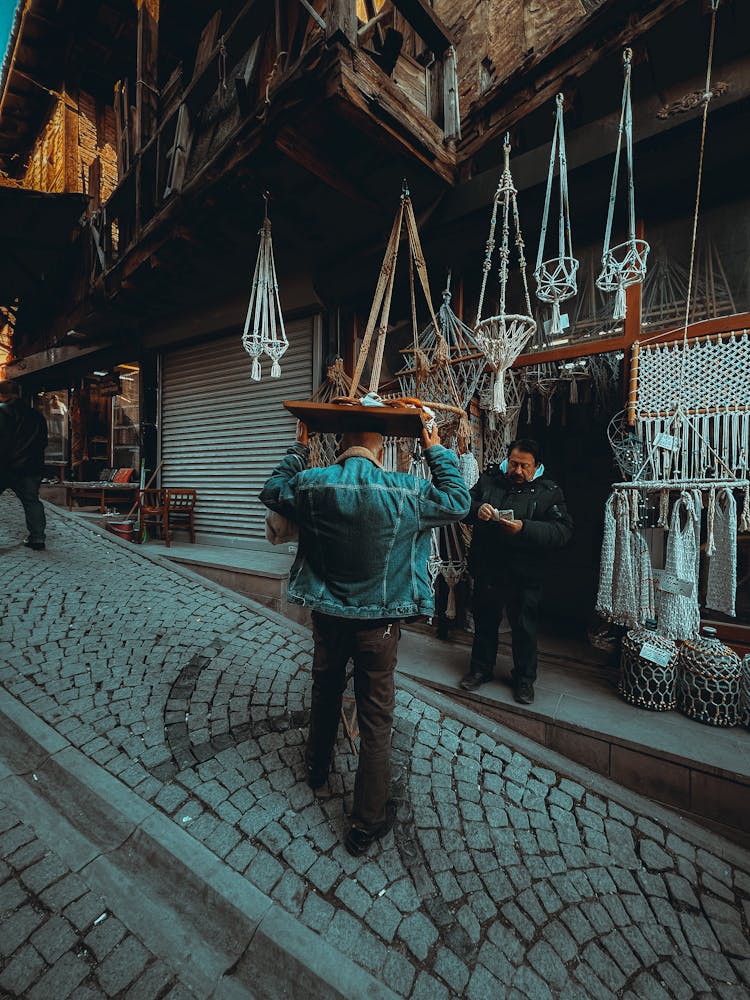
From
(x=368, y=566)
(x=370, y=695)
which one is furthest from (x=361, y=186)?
(x=370, y=695)

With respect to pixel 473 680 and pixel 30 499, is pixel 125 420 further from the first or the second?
pixel 473 680

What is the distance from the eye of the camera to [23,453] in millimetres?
5977

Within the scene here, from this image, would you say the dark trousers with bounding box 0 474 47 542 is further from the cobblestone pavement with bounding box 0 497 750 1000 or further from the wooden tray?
the wooden tray

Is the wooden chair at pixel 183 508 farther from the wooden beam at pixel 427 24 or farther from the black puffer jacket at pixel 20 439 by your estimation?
the wooden beam at pixel 427 24

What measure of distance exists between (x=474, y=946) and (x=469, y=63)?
7.69 metres

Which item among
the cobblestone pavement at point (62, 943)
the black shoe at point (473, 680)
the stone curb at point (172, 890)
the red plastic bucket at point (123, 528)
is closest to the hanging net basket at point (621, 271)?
the black shoe at point (473, 680)

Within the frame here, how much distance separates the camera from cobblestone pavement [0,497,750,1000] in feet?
6.40

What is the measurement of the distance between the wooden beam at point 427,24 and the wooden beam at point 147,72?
4.55 m

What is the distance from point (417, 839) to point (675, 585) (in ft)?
8.71

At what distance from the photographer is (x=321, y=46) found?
137 inches

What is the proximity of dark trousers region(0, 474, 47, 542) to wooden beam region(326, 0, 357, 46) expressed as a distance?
6.39m

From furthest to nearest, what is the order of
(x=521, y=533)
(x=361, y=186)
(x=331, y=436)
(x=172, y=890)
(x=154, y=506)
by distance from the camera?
(x=154, y=506) → (x=331, y=436) → (x=361, y=186) → (x=521, y=533) → (x=172, y=890)

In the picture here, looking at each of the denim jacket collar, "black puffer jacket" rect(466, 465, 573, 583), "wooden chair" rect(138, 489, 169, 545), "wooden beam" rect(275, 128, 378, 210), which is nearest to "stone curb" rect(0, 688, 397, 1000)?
the denim jacket collar

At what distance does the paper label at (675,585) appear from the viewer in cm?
327
